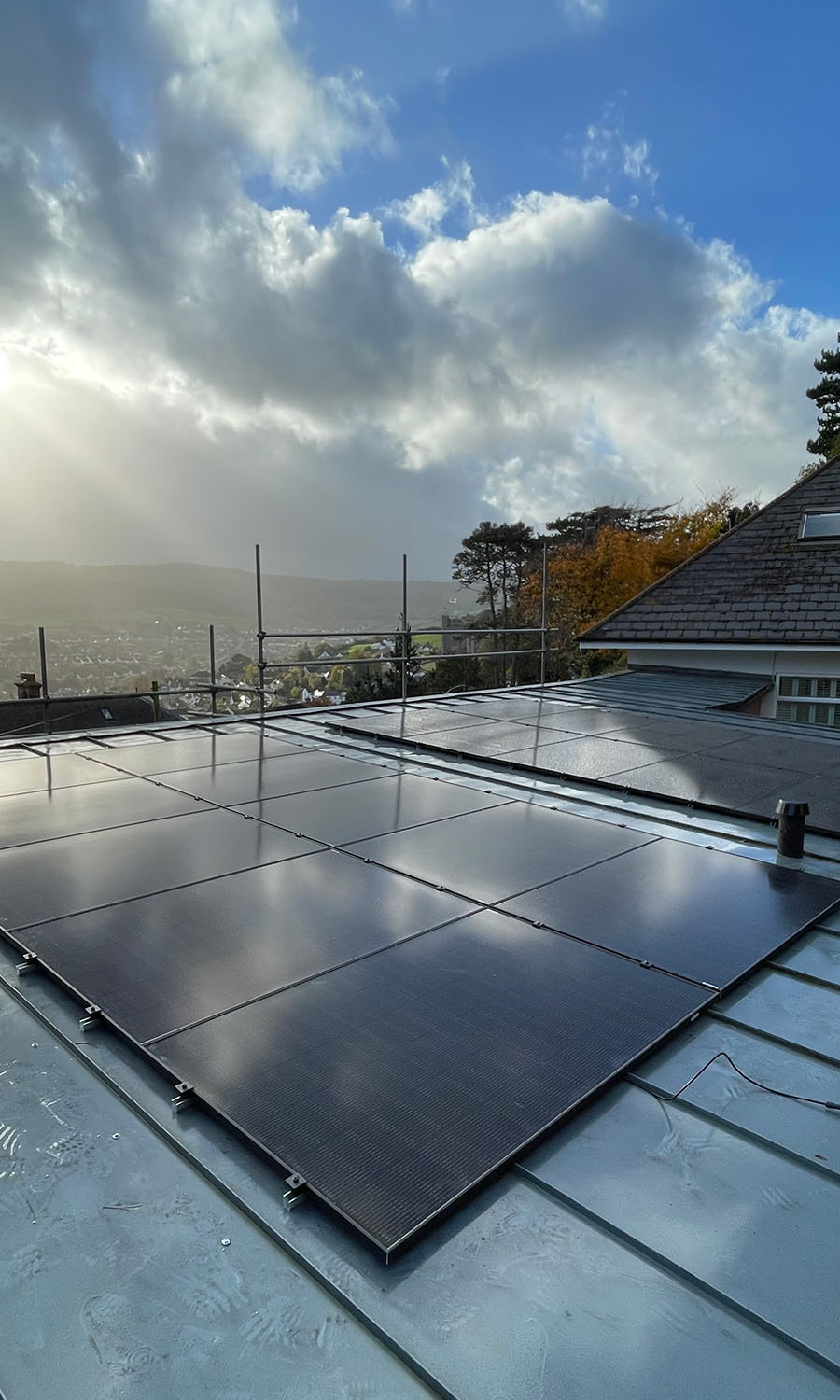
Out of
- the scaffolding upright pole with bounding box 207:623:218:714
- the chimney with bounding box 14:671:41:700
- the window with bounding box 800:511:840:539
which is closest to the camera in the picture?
the chimney with bounding box 14:671:41:700

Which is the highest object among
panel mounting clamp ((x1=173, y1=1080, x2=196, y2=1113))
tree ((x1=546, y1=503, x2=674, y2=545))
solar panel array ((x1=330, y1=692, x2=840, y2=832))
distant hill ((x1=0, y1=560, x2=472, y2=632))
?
tree ((x1=546, y1=503, x2=674, y2=545))

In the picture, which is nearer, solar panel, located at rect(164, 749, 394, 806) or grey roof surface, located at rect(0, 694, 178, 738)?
solar panel, located at rect(164, 749, 394, 806)

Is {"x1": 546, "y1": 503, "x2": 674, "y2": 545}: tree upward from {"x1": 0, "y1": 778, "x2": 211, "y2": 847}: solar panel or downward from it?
upward

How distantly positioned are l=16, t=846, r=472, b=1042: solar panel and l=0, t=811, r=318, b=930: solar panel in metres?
0.12

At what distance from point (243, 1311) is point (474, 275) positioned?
17376 millimetres

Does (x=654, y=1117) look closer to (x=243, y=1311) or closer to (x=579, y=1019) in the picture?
(x=579, y=1019)

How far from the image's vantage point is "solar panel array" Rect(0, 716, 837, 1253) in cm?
148

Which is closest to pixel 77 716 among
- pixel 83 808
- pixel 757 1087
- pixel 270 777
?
pixel 270 777

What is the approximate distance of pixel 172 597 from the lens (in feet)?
45.3

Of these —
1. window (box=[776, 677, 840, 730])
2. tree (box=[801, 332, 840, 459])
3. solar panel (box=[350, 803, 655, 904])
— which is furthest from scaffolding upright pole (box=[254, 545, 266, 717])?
tree (box=[801, 332, 840, 459])

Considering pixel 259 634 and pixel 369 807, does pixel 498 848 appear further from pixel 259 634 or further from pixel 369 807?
pixel 259 634

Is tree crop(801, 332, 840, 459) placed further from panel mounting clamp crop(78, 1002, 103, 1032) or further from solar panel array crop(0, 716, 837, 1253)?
panel mounting clamp crop(78, 1002, 103, 1032)

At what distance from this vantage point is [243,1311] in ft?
3.62

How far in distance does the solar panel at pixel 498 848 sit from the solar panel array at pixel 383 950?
0.6 inches
